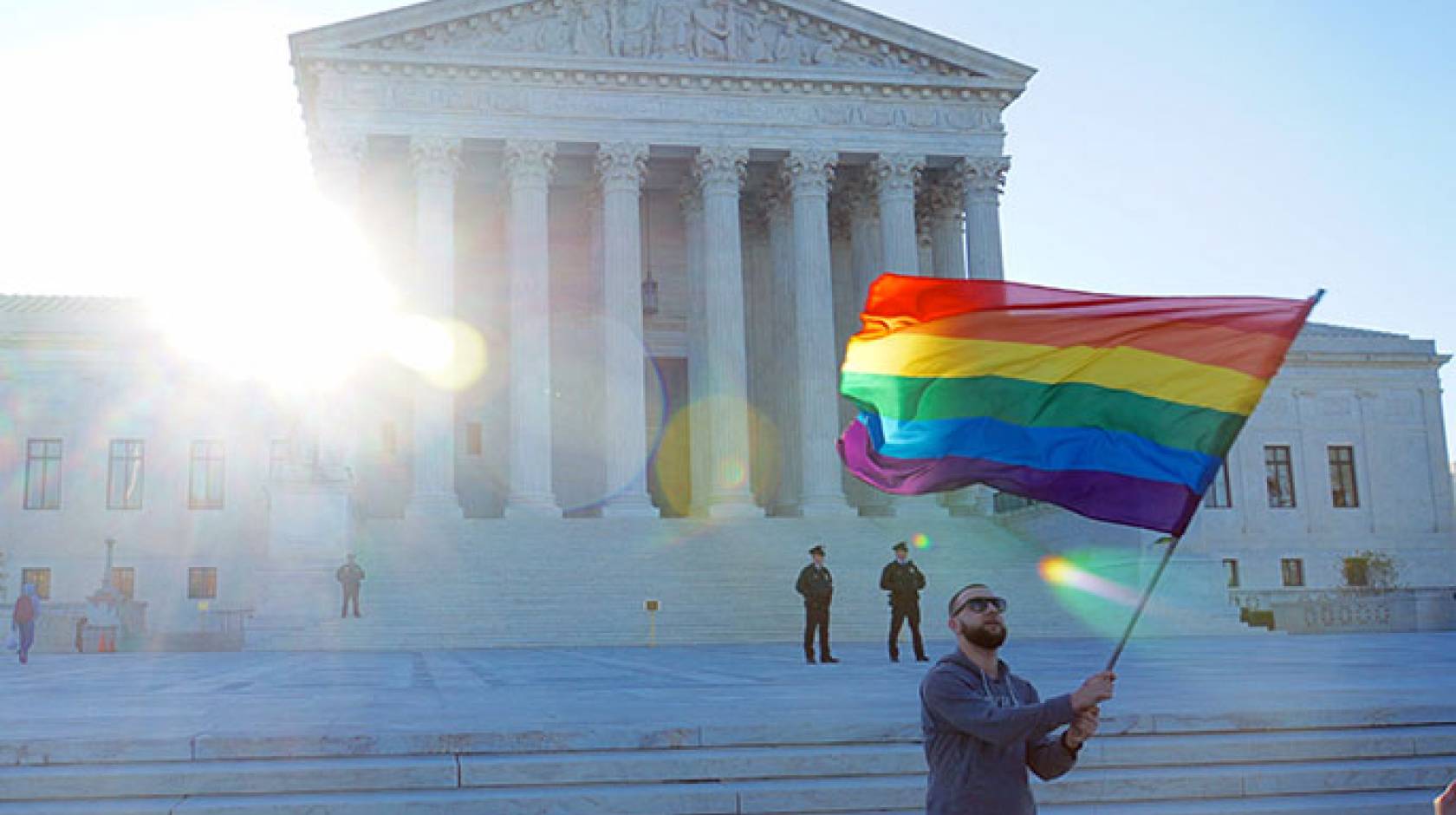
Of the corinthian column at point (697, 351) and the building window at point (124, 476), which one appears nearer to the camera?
the corinthian column at point (697, 351)

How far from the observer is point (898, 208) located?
154 ft

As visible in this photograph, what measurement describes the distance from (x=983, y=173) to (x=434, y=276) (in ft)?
59.8

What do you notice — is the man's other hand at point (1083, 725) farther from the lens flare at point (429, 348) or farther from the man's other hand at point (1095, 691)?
the lens flare at point (429, 348)

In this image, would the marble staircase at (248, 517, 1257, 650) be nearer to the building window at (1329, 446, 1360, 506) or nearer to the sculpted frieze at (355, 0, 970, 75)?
the sculpted frieze at (355, 0, 970, 75)

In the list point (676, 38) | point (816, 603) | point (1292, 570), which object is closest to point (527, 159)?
point (676, 38)

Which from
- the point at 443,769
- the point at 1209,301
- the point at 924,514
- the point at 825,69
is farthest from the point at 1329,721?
the point at 825,69

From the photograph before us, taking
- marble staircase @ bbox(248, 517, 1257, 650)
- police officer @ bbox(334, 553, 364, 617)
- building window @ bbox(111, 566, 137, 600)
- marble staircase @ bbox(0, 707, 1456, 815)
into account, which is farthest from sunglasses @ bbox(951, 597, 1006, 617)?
building window @ bbox(111, 566, 137, 600)

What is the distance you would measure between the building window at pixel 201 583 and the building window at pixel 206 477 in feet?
7.08

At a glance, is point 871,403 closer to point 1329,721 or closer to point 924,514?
point 1329,721

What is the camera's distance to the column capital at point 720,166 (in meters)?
45.8

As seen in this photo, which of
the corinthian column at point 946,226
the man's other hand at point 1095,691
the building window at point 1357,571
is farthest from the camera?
the building window at point 1357,571

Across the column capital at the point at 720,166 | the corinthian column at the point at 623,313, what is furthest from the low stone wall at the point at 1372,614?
the column capital at the point at 720,166

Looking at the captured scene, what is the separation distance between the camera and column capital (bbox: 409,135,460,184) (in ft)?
144

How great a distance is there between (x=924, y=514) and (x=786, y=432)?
23.5 ft
